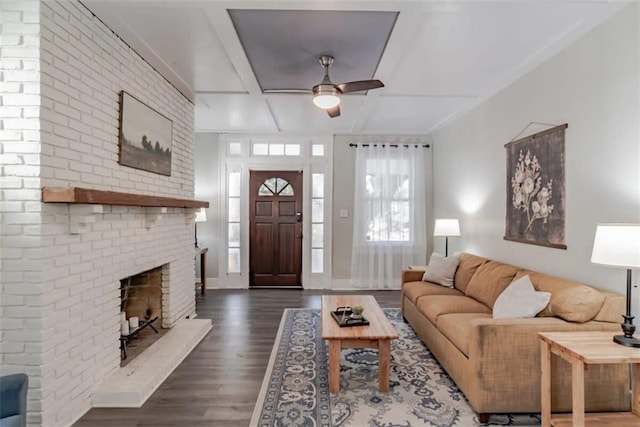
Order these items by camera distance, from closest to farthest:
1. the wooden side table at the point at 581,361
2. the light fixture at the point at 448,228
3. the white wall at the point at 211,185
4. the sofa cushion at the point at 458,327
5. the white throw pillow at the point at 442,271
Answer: the wooden side table at the point at 581,361 → the sofa cushion at the point at 458,327 → the white throw pillow at the point at 442,271 → the light fixture at the point at 448,228 → the white wall at the point at 211,185

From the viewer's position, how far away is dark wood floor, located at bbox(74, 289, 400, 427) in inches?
90.7

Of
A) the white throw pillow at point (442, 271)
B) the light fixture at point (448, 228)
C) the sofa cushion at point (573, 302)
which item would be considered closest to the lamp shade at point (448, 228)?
the light fixture at point (448, 228)

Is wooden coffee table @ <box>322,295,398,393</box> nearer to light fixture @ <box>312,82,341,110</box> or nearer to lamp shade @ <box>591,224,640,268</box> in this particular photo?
lamp shade @ <box>591,224,640,268</box>

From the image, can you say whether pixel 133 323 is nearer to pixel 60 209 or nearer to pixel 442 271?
pixel 60 209

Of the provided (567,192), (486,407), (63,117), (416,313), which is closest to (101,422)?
(63,117)

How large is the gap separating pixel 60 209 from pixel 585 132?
144 inches

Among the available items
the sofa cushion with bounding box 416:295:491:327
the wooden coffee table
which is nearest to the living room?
the sofa cushion with bounding box 416:295:491:327

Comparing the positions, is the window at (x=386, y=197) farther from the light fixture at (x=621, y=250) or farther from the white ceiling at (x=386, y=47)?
the light fixture at (x=621, y=250)

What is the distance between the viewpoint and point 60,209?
2.13 m

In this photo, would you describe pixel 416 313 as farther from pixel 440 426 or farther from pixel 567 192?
pixel 567 192

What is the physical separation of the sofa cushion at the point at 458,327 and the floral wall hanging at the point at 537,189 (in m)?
0.90

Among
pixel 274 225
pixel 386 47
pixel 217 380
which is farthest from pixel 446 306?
pixel 274 225

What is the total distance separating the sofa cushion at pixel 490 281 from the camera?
3242 mm

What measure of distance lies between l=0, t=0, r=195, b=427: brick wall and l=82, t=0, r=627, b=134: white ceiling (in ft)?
1.35
